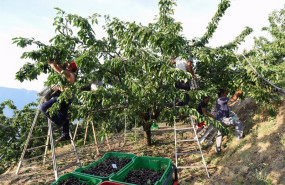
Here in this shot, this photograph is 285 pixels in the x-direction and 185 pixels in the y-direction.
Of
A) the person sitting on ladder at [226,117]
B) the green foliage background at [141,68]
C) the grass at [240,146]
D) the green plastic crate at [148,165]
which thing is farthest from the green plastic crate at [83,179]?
Answer: the person sitting on ladder at [226,117]

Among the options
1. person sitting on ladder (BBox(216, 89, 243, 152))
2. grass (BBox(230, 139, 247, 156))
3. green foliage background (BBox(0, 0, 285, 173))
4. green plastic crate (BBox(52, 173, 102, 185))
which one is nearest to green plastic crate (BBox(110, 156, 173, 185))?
green plastic crate (BBox(52, 173, 102, 185))

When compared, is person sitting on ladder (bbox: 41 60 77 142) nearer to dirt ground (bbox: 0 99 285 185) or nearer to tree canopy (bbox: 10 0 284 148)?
tree canopy (bbox: 10 0 284 148)

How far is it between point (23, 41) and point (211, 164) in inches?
226

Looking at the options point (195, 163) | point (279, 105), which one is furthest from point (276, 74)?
point (195, 163)

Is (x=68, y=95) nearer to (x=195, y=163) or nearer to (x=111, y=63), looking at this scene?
(x=111, y=63)

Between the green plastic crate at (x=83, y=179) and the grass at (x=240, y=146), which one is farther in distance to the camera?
the grass at (x=240, y=146)

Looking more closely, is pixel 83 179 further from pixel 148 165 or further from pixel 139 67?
pixel 139 67

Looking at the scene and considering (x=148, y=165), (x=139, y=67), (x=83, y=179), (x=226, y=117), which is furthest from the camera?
(x=226, y=117)

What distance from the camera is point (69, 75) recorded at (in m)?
3.86

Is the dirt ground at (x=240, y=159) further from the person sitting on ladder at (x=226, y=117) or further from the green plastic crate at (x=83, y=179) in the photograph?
the green plastic crate at (x=83, y=179)

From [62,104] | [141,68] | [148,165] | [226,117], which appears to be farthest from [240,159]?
[62,104]

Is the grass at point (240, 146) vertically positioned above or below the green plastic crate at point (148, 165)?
below

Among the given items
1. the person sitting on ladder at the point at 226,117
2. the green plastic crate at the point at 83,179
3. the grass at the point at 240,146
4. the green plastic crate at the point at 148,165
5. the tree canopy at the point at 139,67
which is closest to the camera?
the green plastic crate at the point at 83,179

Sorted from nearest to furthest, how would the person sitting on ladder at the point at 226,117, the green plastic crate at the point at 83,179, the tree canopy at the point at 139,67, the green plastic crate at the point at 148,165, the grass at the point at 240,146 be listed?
the green plastic crate at the point at 83,179, the green plastic crate at the point at 148,165, the tree canopy at the point at 139,67, the grass at the point at 240,146, the person sitting on ladder at the point at 226,117
